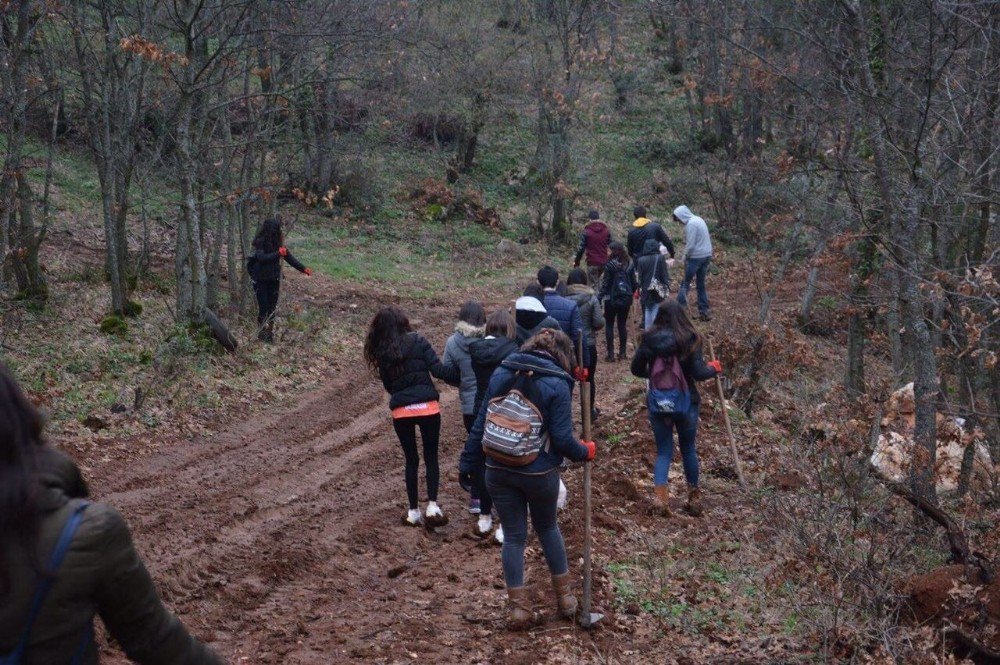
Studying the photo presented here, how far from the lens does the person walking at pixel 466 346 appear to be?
768cm

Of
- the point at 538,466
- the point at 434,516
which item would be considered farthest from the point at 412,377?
the point at 538,466

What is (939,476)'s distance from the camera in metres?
7.77

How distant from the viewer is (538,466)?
588 cm

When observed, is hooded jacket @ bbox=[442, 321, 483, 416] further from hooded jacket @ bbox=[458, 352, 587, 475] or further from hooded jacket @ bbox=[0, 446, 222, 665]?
hooded jacket @ bbox=[0, 446, 222, 665]

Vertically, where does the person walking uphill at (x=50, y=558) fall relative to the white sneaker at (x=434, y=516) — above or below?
above

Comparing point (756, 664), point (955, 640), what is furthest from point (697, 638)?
point (955, 640)

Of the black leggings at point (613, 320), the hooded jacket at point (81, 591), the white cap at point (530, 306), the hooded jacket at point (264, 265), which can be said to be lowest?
the black leggings at point (613, 320)

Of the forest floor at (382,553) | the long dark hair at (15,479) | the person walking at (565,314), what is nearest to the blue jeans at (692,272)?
the forest floor at (382,553)

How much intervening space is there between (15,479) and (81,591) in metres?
0.33

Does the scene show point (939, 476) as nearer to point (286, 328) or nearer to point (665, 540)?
point (665, 540)

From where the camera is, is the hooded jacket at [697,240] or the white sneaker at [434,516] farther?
the hooded jacket at [697,240]

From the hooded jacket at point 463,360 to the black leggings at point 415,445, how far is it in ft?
0.98

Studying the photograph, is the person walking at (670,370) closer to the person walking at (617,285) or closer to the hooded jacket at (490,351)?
the hooded jacket at (490,351)

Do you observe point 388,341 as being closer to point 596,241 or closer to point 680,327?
point 680,327
